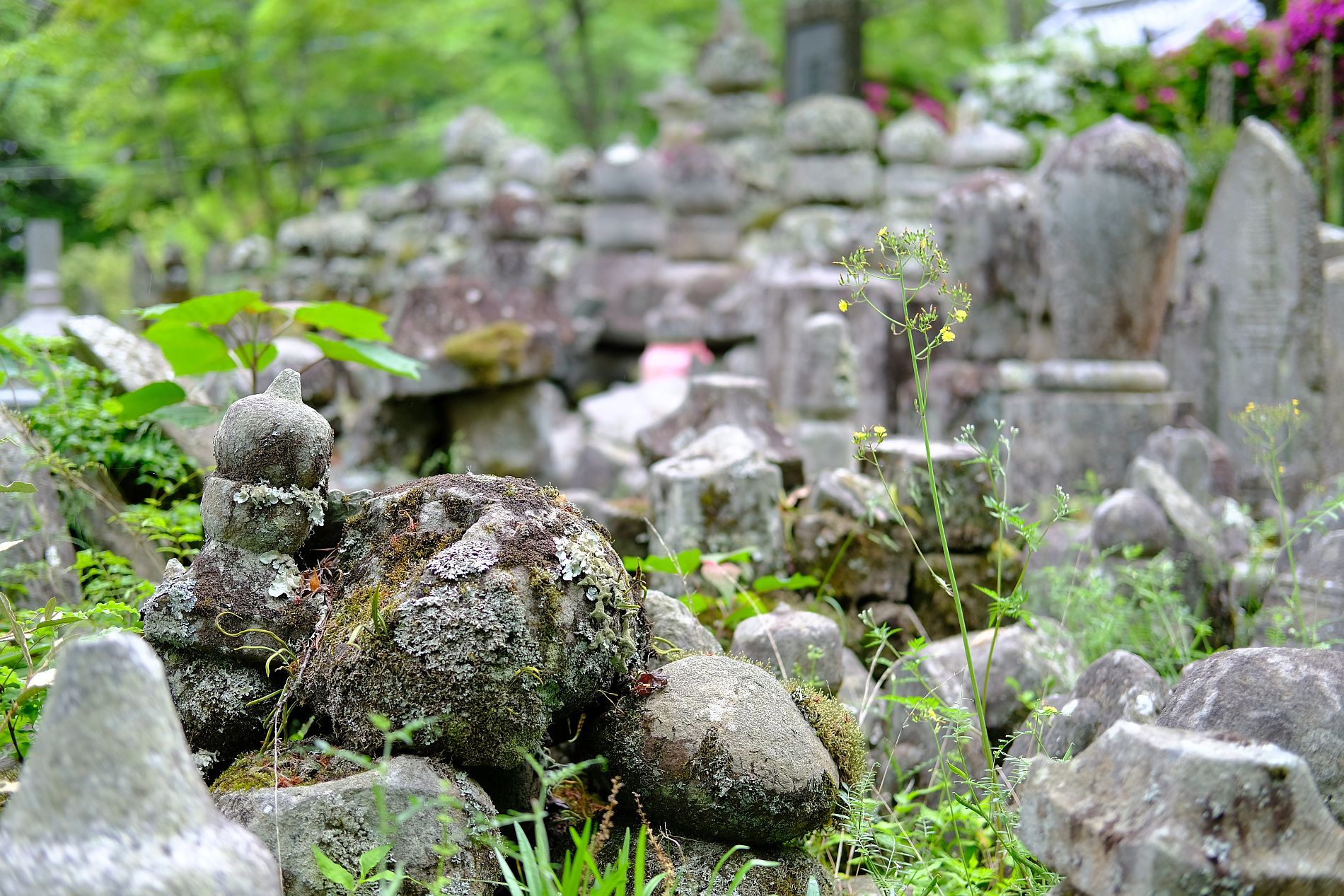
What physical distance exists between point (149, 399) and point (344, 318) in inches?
19.3

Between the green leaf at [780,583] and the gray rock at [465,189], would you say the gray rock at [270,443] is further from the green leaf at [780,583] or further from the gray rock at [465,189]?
the gray rock at [465,189]

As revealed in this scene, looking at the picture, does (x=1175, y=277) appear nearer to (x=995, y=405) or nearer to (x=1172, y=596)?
(x=995, y=405)

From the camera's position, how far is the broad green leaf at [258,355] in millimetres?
2572

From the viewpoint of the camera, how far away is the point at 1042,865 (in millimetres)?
1530

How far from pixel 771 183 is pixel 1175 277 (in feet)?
19.7

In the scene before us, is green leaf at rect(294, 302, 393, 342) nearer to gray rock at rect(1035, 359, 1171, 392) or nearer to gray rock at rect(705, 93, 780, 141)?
gray rock at rect(1035, 359, 1171, 392)

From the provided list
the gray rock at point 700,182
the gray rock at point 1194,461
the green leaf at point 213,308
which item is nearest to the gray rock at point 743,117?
the gray rock at point 700,182

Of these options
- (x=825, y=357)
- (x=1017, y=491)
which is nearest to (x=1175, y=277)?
(x=1017, y=491)

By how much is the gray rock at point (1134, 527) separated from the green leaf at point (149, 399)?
249 cm

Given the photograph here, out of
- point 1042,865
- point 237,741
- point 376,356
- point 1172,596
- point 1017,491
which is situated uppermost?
point 376,356

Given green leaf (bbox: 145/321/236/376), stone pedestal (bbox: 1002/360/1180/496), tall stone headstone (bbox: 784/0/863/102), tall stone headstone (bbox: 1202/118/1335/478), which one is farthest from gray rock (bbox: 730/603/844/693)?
tall stone headstone (bbox: 784/0/863/102)

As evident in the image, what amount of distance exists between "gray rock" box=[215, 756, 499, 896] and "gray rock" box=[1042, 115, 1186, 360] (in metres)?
3.86

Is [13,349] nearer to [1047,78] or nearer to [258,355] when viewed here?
[258,355]

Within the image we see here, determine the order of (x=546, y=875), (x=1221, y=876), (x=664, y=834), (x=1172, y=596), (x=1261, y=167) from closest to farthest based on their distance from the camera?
(x=1221, y=876)
(x=546, y=875)
(x=664, y=834)
(x=1172, y=596)
(x=1261, y=167)
